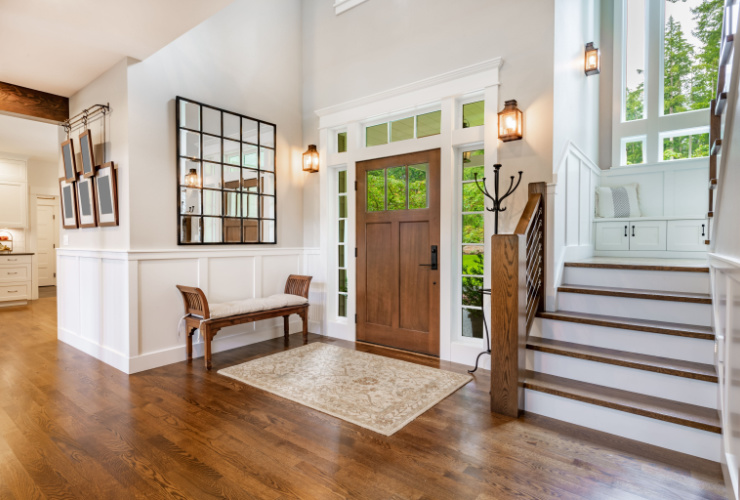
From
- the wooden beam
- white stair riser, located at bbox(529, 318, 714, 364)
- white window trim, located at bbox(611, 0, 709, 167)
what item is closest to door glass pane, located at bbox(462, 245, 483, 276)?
white stair riser, located at bbox(529, 318, 714, 364)

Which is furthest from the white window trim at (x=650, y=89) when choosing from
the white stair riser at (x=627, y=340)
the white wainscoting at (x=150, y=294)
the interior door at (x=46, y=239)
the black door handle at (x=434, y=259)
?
the interior door at (x=46, y=239)

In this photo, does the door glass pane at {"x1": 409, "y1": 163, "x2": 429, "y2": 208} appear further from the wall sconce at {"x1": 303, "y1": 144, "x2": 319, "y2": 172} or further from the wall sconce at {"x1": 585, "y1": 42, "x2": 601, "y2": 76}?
the wall sconce at {"x1": 585, "y1": 42, "x2": 601, "y2": 76}

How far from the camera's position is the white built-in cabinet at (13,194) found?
7766 millimetres

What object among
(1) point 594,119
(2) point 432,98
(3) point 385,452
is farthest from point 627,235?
(3) point 385,452

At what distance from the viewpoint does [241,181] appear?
169 inches

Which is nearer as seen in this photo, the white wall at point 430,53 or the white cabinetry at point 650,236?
the white wall at point 430,53

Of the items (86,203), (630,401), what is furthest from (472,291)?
(86,203)

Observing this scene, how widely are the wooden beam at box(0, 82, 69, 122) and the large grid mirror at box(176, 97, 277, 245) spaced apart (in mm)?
1800

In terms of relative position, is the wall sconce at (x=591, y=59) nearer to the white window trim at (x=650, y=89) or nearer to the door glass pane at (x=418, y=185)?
the white window trim at (x=650, y=89)

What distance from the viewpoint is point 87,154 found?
387 centimetres

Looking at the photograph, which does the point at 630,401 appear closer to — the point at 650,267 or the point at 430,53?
the point at 650,267

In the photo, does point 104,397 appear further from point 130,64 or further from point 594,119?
point 594,119

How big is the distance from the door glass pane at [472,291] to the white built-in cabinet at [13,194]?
921cm

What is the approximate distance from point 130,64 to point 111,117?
0.56 m
